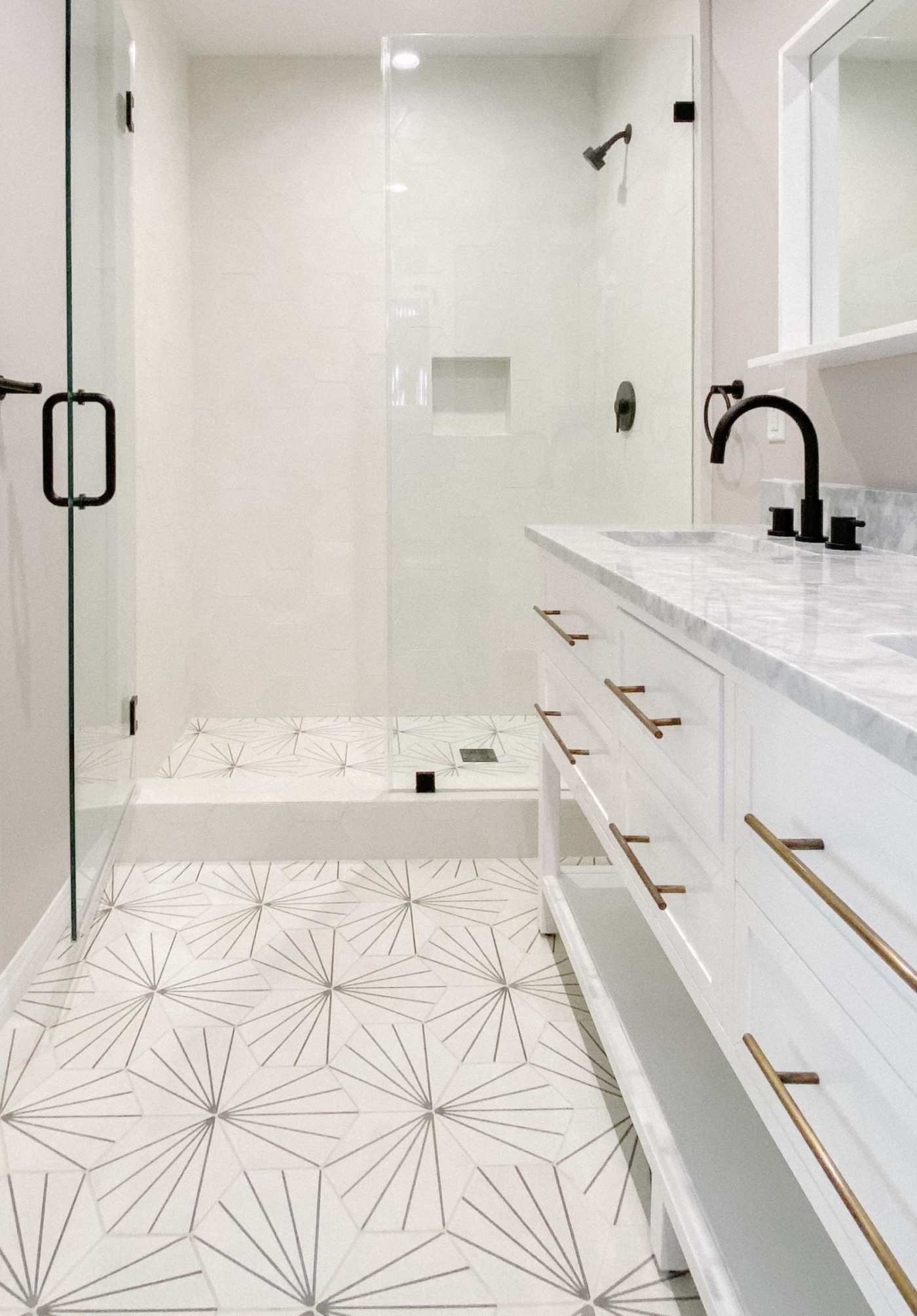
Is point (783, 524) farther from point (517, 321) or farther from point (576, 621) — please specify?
point (517, 321)

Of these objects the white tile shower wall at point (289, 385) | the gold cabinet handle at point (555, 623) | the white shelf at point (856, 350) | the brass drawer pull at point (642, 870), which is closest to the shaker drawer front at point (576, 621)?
the gold cabinet handle at point (555, 623)

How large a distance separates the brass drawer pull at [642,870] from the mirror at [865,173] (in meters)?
0.89

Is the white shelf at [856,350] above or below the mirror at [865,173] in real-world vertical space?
below

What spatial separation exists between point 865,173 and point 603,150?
1.20 m

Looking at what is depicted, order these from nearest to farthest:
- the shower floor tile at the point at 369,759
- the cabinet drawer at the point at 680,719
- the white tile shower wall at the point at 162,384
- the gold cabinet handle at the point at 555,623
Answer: the cabinet drawer at the point at 680,719
the gold cabinet handle at the point at 555,623
the shower floor tile at the point at 369,759
the white tile shower wall at the point at 162,384

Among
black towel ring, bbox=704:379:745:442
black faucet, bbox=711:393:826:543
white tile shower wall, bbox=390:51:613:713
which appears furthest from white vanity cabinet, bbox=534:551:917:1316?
white tile shower wall, bbox=390:51:613:713

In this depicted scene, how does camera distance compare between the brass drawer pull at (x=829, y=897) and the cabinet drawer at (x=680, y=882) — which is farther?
the cabinet drawer at (x=680, y=882)

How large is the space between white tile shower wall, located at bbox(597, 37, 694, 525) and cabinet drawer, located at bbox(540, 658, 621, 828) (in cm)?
94

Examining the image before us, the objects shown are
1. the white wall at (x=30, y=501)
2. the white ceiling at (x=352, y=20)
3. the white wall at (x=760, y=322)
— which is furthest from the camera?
the white ceiling at (x=352, y=20)

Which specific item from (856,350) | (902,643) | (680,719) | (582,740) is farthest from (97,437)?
(902,643)

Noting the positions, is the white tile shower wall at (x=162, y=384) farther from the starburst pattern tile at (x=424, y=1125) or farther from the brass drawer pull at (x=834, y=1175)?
the brass drawer pull at (x=834, y=1175)

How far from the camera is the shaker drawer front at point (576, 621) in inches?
60.2

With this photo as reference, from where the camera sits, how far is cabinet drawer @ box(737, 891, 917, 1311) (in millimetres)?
659

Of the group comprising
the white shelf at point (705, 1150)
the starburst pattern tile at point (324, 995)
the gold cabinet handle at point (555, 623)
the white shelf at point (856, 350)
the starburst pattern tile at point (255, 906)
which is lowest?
the starburst pattern tile at point (324, 995)
